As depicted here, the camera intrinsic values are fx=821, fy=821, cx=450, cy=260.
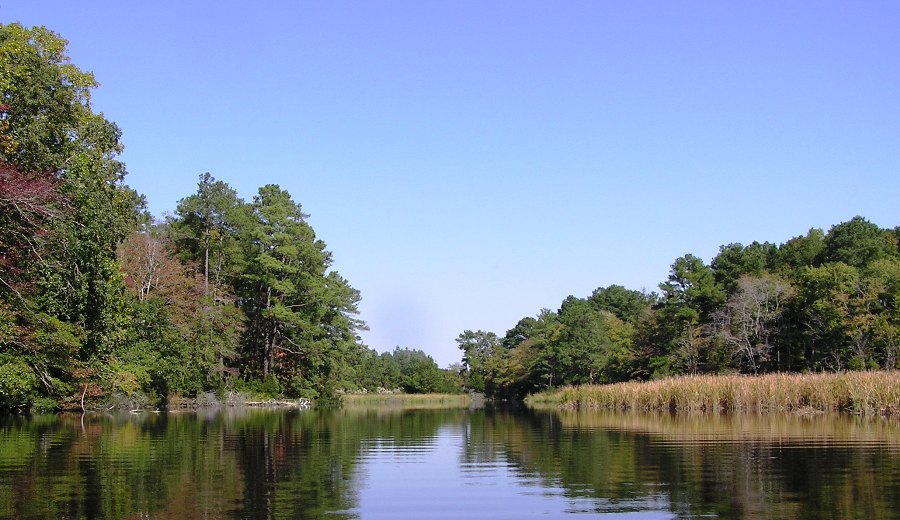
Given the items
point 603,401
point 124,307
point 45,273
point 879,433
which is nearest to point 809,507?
point 879,433

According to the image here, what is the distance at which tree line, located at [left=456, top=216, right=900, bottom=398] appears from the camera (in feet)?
175

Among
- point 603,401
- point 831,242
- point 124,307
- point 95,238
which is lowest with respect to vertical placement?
point 603,401

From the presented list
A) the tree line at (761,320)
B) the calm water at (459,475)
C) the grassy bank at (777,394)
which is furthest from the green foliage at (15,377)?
the tree line at (761,320)

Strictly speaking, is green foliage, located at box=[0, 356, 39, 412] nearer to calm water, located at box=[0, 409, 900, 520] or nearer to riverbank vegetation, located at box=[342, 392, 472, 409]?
calm water, located at box=[0, 409, 900, 520]

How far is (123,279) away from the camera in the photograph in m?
38.4

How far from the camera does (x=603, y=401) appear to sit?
46531mm

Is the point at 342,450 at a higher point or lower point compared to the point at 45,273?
lower

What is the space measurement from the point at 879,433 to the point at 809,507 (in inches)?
540

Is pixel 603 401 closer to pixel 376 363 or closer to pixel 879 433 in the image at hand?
pixel 879 433

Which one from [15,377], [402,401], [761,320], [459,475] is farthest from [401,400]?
[459,475]

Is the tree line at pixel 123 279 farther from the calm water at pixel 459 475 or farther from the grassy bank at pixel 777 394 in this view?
the grassy bank at pixel 777 394

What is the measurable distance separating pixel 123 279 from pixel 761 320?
45.6 meters

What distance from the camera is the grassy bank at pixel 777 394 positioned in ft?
104

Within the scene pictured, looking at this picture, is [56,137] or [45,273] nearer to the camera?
[45,273]
